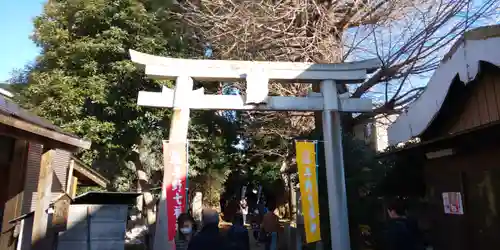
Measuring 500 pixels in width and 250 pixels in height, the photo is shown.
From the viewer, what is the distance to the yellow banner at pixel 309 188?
8.82m

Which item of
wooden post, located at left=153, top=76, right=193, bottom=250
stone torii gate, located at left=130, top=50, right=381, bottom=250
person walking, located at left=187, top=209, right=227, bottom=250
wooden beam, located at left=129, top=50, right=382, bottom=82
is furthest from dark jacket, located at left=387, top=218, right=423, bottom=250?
wooden beam, located at left=129, top=50, right=382, bottom=82

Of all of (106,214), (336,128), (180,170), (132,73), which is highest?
(132,73)

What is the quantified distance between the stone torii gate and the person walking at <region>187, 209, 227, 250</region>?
5.17 meters

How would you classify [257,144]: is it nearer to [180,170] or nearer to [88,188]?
[88,188]

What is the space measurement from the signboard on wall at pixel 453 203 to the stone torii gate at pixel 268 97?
90.2 inches

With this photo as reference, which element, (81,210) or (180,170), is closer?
(81,210)

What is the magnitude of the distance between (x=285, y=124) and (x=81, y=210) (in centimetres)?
928

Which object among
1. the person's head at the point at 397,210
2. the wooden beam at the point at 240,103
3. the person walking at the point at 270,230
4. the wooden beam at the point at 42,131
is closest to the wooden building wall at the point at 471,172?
the person's head at the point at 397,210

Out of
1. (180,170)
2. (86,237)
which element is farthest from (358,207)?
(86,237)

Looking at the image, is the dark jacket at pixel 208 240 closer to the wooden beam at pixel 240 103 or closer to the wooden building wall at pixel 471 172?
the wooden building wall at pixel 471 172

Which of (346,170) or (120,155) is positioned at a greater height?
(120,155)

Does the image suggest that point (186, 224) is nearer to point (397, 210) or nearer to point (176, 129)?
point (397, 210)

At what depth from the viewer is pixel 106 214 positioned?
7.97 meters

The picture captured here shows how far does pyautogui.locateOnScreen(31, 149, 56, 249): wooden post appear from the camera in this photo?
5.94 metres
